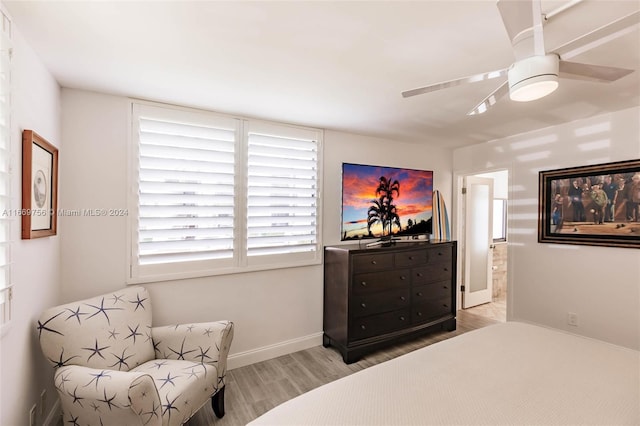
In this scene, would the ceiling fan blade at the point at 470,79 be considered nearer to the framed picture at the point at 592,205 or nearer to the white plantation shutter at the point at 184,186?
the white plantation shutter at the point at 184,186

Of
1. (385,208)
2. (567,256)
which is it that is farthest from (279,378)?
(567,256)

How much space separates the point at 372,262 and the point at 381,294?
368 millimetres

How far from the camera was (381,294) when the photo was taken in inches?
120

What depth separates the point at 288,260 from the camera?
3105mm

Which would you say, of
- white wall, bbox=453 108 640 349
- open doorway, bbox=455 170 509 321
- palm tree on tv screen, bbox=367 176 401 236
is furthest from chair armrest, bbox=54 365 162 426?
open doorway, bbox=455 170 509 321

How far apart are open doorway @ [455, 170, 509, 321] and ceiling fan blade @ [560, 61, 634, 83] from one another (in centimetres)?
293

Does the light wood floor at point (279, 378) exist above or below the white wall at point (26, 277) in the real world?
below

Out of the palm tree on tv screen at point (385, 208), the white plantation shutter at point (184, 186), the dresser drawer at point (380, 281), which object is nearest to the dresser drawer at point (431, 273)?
the dresser drawer at point (380, 281)

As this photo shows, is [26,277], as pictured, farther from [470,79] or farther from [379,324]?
[379,324]

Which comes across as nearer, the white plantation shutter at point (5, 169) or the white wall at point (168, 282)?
the white plantation shutter at point (5, 169)

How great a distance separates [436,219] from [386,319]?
5.28 feet

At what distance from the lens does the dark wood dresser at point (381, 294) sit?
2.89 m

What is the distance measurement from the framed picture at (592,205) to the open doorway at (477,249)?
1053 millimetres

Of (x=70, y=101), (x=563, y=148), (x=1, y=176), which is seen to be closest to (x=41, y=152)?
(x=1, y=176)
